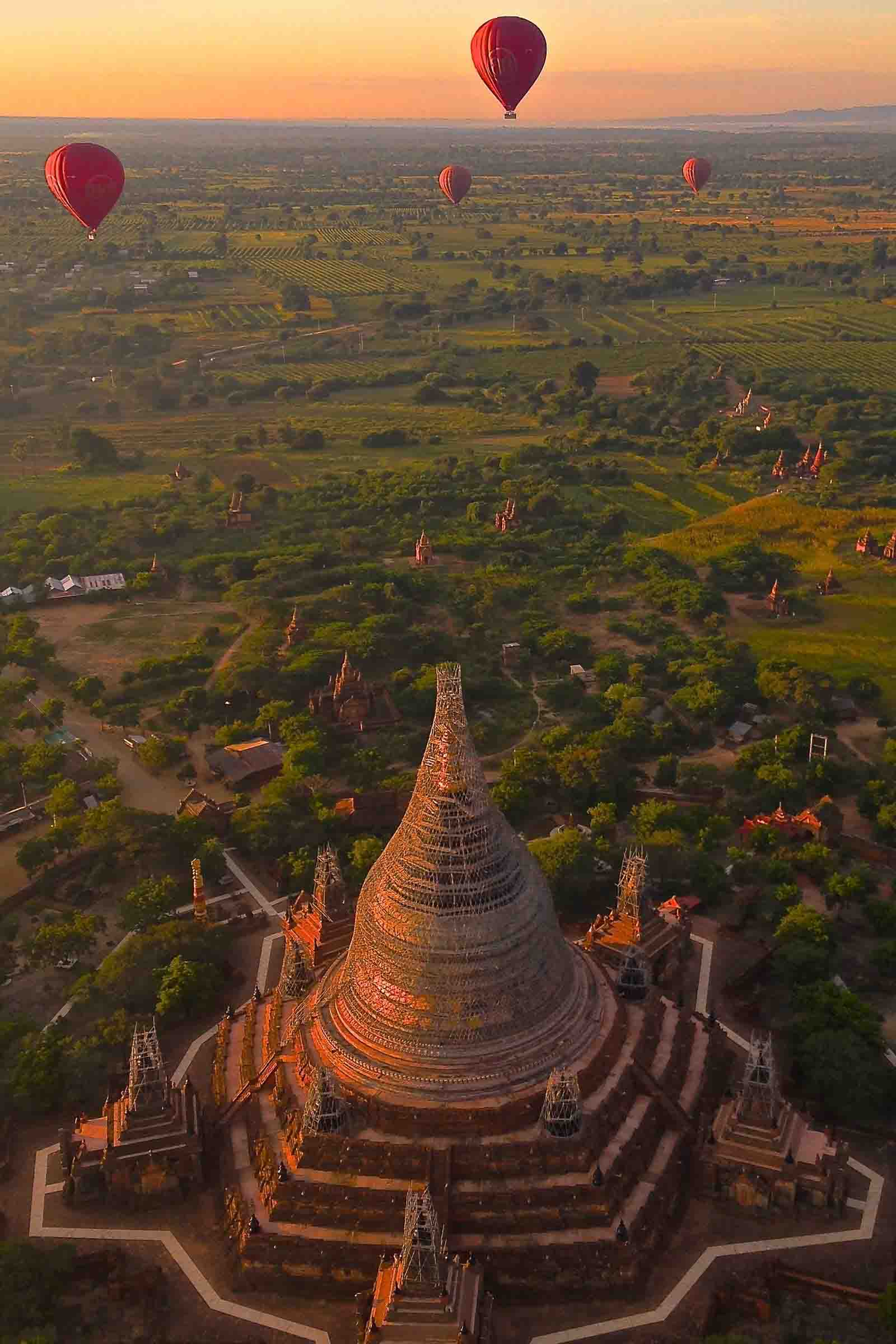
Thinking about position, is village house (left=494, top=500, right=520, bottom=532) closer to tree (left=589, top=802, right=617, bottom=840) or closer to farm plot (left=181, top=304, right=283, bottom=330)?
tree (left=589, top=802, right=617, bottom=840)

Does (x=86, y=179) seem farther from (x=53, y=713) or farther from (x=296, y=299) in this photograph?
(x=296, y=299)

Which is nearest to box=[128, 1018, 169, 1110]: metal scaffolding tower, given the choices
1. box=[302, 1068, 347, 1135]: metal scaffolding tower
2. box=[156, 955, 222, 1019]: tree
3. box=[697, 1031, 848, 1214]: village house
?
box=[302, 1068, 347, 1135]: metal scaffolding tower

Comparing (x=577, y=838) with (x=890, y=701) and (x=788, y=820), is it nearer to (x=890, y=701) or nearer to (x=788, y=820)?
(x=788, y=820)

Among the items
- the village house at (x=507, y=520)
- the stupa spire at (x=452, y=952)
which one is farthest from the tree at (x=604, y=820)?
the village house at (x=507, y=520)

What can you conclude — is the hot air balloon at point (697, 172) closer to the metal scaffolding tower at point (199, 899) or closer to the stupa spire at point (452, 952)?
the metal scaffolding tower at point (199, 899)

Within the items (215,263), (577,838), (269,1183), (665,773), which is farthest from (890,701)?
(215,263)
